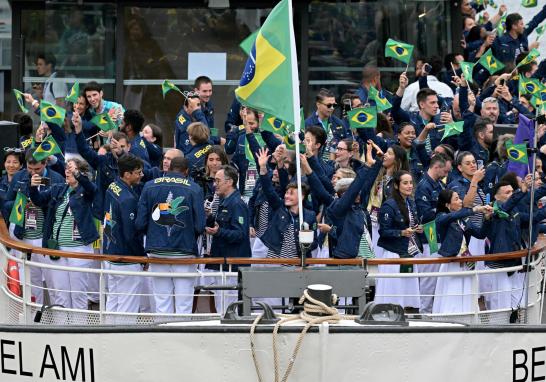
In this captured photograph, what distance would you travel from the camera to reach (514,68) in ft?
64.7

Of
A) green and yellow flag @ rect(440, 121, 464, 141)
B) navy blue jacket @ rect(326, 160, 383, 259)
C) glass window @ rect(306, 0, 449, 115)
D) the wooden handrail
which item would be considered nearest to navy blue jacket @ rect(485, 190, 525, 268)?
the wooden handrail

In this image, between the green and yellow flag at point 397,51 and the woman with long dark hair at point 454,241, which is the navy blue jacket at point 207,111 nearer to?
the green and yellow flag at point 397,51

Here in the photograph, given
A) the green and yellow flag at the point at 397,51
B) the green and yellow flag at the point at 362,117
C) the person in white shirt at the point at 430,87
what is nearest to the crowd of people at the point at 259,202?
the green and yellow flag at the point at 362,117

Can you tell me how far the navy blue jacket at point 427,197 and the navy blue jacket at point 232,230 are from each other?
188 cm

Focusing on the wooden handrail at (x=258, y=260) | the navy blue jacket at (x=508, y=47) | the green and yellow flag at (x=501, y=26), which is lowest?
the wooden handrail at (x=258, y=260)

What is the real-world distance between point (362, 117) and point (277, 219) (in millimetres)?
2020

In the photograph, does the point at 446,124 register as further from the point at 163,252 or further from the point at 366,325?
the point at 366,325

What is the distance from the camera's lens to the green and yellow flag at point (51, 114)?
1527cm

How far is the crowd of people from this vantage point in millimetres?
13555

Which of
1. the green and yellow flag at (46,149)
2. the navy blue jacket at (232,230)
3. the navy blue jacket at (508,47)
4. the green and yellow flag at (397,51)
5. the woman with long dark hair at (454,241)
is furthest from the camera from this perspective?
the navy blue jacket at (508,47)

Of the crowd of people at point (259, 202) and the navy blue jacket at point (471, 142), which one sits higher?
the navy blue jacket at point (471, 142)

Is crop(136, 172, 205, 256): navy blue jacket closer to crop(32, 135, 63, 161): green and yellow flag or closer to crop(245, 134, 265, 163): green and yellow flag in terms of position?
crop(32, 135, 63, 161): green and yellow flag

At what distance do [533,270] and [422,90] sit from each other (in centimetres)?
445

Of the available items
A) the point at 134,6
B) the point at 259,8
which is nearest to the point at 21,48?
the point at 134,6
